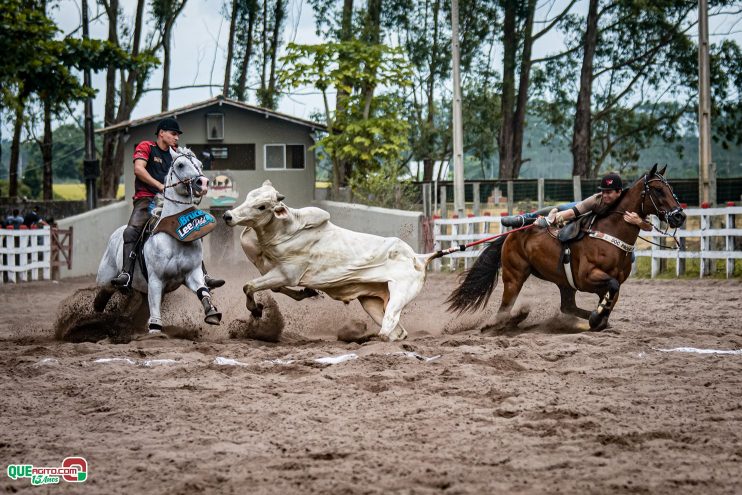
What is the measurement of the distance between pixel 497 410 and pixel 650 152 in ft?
279

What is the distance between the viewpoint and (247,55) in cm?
4456

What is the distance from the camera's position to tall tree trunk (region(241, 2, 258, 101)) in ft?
146

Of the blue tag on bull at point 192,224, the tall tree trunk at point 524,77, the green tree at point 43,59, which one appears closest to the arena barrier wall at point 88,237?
the green tree at point 43,59

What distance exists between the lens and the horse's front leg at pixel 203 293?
8.87 meters

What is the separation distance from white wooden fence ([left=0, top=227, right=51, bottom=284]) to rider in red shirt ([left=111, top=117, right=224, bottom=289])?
10879mm

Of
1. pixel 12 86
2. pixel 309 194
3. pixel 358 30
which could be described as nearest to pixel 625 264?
pixel 12 86

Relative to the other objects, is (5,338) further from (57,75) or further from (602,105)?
(602,105)

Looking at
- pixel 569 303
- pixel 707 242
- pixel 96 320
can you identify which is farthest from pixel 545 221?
pixel 707 242

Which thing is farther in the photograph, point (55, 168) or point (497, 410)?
point (55, 168)

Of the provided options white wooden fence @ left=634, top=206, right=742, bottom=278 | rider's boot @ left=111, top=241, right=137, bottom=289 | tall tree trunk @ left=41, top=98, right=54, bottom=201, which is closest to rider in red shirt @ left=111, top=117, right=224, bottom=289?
rider's boot @ left=111, top=241, right=137, bottom=289

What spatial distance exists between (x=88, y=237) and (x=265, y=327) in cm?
1547

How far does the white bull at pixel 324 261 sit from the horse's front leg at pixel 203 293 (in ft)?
1.27

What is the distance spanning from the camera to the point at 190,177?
9.04 m

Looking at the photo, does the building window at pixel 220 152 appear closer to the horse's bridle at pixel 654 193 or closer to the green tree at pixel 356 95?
the green tree at pixel 356 95
